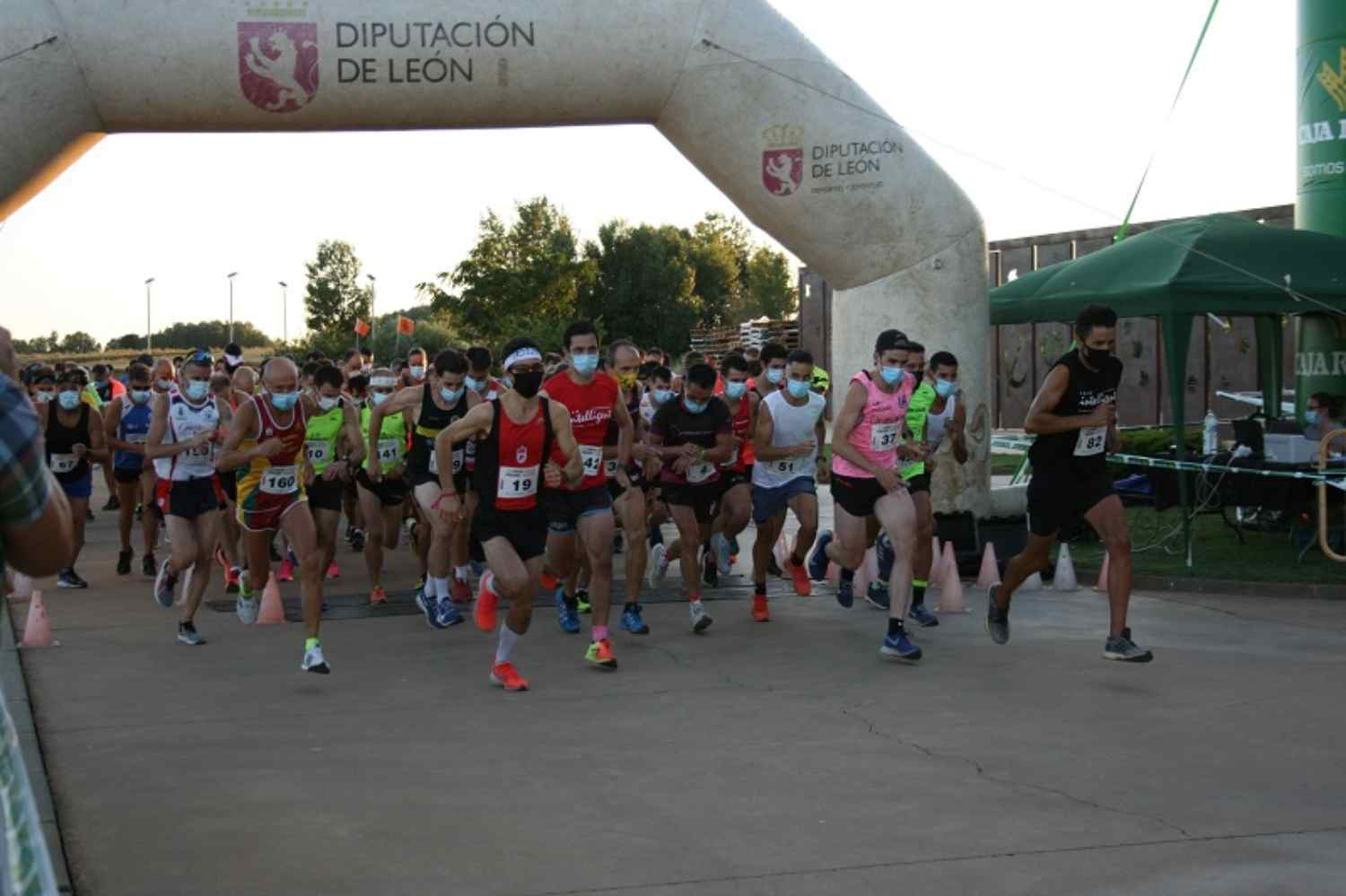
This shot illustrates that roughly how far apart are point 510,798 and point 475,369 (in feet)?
19.6

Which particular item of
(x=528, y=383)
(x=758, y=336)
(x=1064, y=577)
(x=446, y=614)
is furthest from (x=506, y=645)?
(x=758, y=336)

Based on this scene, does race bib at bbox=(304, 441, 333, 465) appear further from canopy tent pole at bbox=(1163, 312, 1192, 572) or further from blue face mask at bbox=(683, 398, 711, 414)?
canopy tent pole at bbox=(1163, 312, 1192, 572)

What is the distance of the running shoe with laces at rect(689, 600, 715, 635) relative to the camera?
10562 millimetres

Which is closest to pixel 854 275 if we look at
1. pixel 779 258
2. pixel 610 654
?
pixel 610 654

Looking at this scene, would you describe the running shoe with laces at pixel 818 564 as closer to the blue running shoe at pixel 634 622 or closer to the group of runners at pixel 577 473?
the group of runners at pixel 577 473

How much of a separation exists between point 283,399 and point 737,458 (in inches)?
139

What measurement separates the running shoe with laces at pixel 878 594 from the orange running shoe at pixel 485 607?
316 centimetres

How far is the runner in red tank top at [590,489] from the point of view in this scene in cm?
920

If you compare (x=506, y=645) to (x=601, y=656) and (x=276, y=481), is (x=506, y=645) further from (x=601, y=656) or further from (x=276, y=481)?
(x=276, y=481)

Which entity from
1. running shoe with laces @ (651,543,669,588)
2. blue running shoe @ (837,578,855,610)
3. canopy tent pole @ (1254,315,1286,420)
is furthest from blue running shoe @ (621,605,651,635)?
canopy tent pole @ (1254,315,1286,420)

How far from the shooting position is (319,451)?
36.2 feet

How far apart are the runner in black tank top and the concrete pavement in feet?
1.79

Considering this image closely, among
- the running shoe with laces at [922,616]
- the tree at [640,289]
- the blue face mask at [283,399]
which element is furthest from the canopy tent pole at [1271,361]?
the tree at [640,289]

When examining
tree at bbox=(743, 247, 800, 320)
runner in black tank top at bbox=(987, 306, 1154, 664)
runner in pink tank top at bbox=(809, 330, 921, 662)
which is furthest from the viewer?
tree at bbox=(743, 247, 800, 320)
